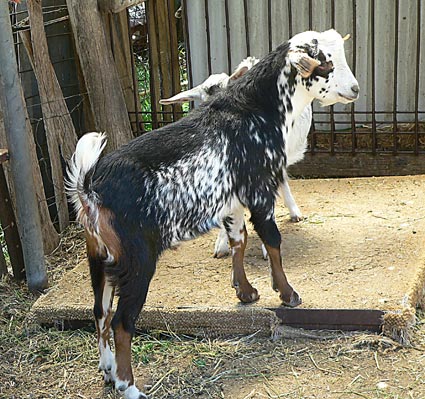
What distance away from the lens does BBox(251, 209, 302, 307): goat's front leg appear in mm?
4262

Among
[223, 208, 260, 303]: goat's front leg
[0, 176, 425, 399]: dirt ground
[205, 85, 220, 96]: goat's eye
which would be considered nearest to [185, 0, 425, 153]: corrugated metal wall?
[0, 176, 425, 399]: dirt ground

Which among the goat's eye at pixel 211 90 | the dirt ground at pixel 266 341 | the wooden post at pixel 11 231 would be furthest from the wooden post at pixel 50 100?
the goat's eye at pixel 211 90

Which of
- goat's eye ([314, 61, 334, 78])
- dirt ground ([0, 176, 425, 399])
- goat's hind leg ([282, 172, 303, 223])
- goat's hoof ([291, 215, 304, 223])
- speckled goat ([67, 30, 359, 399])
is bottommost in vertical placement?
dirt ground ([0, 176, 425, 399])

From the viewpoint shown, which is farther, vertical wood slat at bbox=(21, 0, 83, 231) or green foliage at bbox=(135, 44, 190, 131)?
green foliage at bbox=(135, 44, 190, 131)

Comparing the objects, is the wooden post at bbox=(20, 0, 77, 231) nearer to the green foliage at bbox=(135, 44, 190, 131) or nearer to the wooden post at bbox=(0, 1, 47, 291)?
the wooden post at bbox=(0, 1, 47, 291)

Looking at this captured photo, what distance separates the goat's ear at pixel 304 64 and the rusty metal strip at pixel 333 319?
1293 millimetres

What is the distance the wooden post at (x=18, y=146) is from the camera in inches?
187

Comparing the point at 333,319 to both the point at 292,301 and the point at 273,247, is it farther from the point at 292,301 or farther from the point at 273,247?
the point at 273,247

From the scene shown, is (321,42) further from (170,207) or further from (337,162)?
(337,162)

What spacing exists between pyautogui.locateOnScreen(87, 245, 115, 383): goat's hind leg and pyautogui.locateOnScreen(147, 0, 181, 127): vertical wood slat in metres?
3.35

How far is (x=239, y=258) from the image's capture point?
4461 mm

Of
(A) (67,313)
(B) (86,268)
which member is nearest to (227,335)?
(A) (67,313)

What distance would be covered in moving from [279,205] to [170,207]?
2423mm

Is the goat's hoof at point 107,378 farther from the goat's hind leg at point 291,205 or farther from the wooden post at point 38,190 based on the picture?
the goat's hind leg at point 291,205
